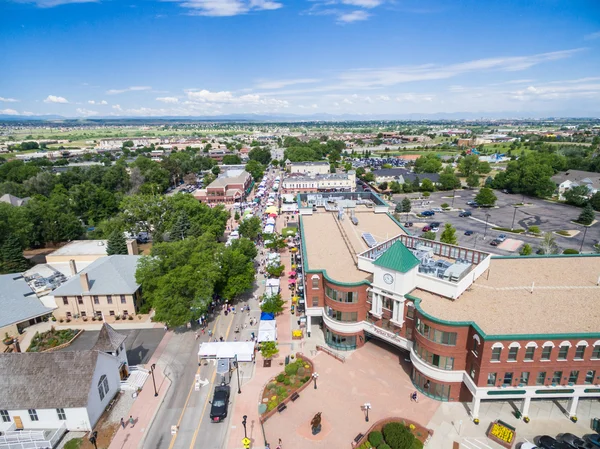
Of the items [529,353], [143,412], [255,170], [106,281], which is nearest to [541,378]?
[529,353]

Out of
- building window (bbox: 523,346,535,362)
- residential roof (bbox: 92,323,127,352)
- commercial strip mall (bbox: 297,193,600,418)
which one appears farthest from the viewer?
residential roof (bbox: 92,323,127,352)

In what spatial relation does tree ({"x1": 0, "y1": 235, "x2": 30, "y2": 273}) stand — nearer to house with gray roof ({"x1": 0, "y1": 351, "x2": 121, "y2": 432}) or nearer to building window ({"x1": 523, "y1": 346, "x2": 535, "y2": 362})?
house with gray roof ({"x1": 0, "y1": 351, "x2": 121, "y2": 432})

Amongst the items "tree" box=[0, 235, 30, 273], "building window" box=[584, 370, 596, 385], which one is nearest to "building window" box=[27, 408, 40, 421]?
"tree" box=[0, 235, 30, 273]

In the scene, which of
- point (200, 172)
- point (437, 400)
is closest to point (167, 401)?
point (437, 400)

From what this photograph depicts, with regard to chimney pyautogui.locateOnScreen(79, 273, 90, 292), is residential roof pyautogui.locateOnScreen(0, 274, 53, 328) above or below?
below

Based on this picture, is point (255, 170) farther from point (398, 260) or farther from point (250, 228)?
point (398, 260)

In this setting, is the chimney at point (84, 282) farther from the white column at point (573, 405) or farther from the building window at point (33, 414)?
the white column at point (573, 405)

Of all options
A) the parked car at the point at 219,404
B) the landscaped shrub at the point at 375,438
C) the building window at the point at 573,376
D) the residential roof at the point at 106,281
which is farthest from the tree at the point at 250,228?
the building window at the point at 573,376

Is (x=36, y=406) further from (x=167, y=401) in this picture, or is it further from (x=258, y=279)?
(x=258, y=279)
